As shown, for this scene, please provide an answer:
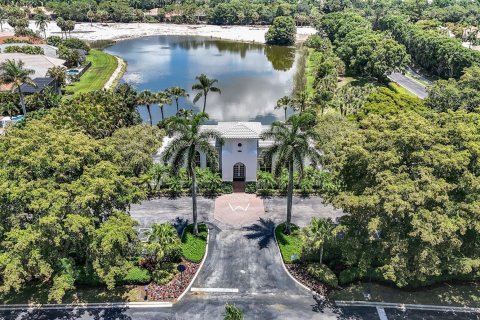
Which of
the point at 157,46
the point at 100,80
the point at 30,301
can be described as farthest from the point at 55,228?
the point at 157,46

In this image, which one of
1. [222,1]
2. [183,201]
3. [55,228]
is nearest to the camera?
[55,228]

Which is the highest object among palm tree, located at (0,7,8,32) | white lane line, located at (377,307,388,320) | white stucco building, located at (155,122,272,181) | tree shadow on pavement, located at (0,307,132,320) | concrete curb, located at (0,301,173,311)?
palm tree, located at (0,7,8,32)

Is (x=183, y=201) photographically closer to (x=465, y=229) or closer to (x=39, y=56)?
(x=465, y=229)

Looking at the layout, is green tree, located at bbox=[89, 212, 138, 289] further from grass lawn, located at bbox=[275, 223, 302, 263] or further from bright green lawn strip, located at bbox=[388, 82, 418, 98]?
bright green lawn strip, located at bbox=[388, 82, 418, 98]

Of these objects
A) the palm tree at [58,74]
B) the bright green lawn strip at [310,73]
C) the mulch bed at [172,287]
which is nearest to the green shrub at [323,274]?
the mulch bed at [172,287]

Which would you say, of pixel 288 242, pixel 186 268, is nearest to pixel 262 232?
pixel 288 242

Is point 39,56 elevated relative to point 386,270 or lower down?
elevated

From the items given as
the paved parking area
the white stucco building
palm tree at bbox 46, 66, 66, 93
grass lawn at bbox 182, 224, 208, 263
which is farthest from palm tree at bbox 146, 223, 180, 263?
palm tree at bbox 46, 66, 66, 93

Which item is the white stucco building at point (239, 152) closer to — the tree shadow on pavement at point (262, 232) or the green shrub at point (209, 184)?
the green shrub at point (209, 184)
